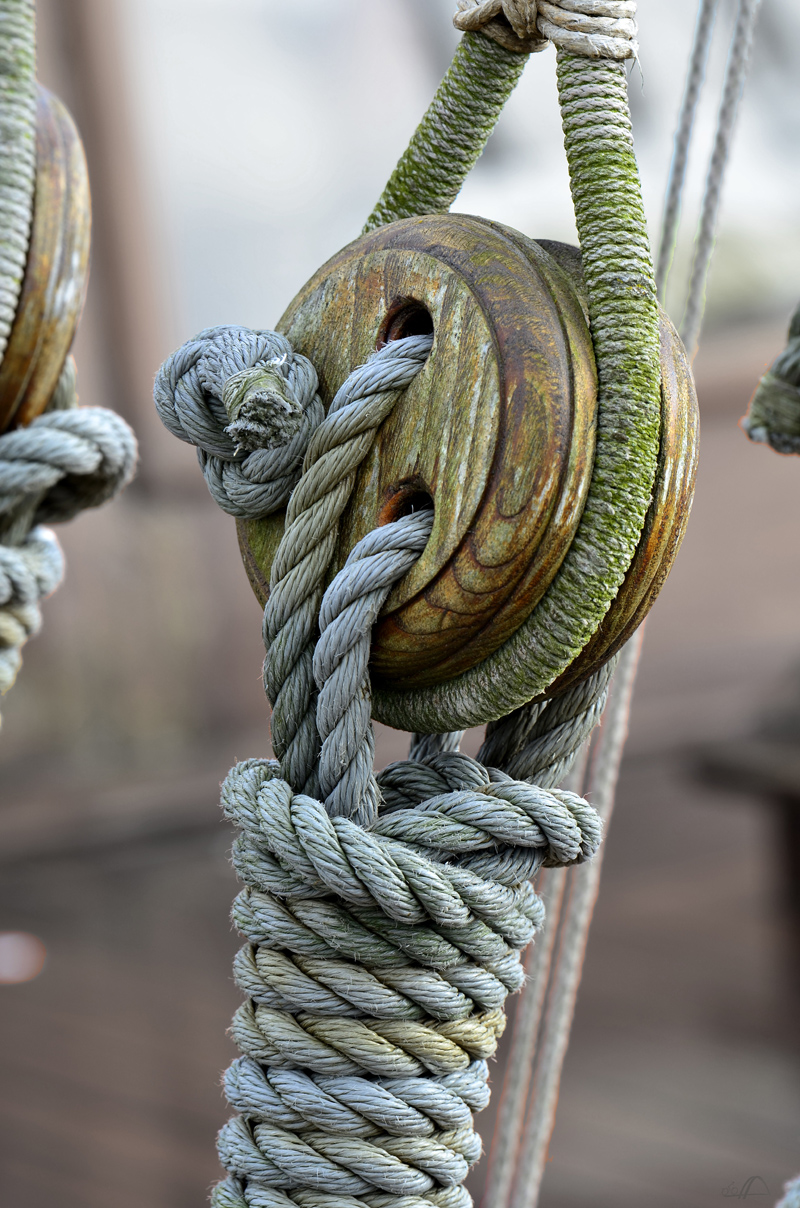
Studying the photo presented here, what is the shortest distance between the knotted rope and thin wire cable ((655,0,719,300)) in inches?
8.8

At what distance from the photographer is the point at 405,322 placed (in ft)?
1.01

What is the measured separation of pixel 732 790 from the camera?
1.50 meters

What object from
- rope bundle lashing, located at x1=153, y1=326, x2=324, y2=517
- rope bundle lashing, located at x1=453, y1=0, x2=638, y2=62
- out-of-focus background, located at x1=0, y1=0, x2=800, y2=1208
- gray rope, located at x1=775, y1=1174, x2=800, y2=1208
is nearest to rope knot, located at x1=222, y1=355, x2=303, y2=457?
rope bundle lashing, located at x1=153, y1=326, x2=324, y2=517

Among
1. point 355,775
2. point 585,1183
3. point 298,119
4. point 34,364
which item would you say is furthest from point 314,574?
point 298,119

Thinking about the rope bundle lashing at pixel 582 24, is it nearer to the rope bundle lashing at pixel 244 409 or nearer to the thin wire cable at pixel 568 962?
the rope bundle lashing at pixel 244 409

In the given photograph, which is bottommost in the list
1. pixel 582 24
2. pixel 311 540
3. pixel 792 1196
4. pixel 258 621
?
pixel 792 1196

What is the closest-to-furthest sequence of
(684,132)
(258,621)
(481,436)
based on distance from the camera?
(481,436) → (684,132) → (258,621)

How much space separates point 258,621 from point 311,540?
1.69 meters

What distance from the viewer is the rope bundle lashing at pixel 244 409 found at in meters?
0.29

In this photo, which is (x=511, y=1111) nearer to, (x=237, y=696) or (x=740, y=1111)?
(x=740, y=1111)

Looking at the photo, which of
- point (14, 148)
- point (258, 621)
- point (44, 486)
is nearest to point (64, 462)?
point (44, 486)

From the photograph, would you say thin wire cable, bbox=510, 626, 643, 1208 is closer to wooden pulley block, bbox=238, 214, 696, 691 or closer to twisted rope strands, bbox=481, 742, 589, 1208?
twisted rope strands, bbox=481, 742, 589, 1208

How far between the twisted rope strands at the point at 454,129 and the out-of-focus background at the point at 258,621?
3.96 feet

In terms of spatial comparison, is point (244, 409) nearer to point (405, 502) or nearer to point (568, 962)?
point (405, 502)
